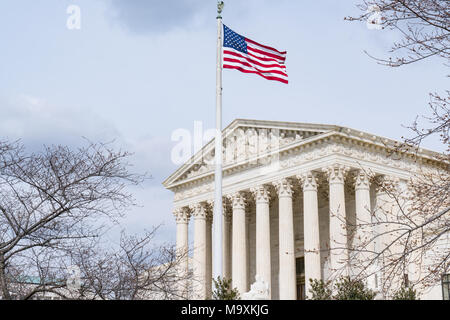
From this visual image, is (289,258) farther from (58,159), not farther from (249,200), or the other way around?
(58,159)

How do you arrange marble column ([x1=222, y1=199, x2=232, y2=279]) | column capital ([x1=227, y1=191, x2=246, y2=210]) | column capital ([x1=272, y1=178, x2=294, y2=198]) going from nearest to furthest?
1. column capital ([x1=272, y1=178, x2=294, y2=198])
2. column capital ([x1=227, y1=191, x2=246, y2=210])
3. marble column ([x1=222, y1=199, x2=232, y2=279])

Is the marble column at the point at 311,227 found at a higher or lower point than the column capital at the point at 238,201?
lower

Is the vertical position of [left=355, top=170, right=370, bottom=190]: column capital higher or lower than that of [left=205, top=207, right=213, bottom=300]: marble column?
higher

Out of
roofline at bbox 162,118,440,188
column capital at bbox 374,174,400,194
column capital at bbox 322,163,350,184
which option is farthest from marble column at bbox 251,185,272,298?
column capital at bbox 374,174,400,194

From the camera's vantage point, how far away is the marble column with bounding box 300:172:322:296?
41250 millimetres

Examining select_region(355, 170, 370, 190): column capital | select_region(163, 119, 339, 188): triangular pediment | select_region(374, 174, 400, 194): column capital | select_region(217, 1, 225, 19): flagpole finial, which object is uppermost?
select_region(163, 119, 339, 188): triangular pediment

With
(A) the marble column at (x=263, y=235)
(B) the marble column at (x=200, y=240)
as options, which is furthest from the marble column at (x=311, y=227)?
(B) the marble column at (x=200, y=240)

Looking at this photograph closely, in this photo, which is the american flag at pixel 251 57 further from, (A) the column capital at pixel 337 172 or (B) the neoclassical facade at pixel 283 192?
(A) the column capital at pixel 337 172

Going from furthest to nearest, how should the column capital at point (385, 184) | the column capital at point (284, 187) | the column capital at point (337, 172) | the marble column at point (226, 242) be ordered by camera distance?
the marble column at point (226, 242) → the column capital at point (284, 187) → the column capital at point (337, 172) → the column capital at point (385, 184)

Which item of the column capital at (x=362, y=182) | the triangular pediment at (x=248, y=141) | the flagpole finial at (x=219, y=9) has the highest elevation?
the triangular pediment at (x=248, y=141)

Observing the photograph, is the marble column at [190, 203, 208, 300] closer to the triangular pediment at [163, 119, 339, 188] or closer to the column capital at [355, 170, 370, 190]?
the triangular pediment at [163, 119, 339, 188]

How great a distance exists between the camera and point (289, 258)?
42.8 metres

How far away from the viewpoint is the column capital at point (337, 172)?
135 feet

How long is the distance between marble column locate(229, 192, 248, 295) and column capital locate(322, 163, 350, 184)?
937 cm
